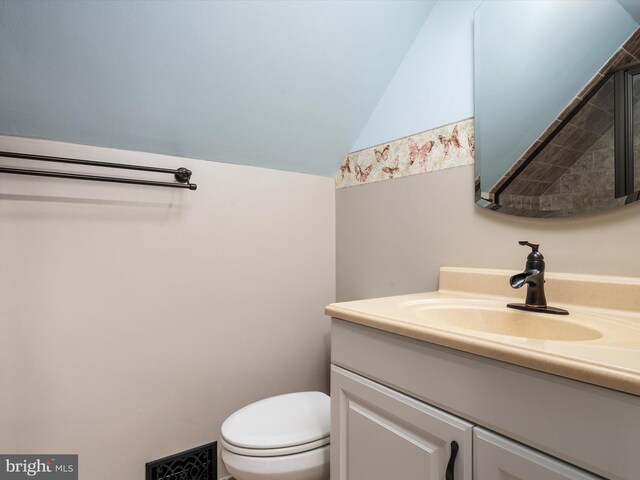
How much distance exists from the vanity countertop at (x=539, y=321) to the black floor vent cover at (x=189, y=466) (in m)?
0.96

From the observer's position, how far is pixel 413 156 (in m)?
1.41

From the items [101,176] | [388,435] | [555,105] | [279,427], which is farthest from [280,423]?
[555,105]

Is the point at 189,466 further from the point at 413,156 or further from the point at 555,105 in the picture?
the point at 555,105

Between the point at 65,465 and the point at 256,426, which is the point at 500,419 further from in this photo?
the point at 65,465

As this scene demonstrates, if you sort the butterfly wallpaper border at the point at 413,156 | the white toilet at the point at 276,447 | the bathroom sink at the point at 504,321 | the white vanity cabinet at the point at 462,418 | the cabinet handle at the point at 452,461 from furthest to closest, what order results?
the butterfly wallpaper border at the point at 413,156, the white toilet at the point at 276,447, the bathroom sink at the point at 504,321, the cabinet handle at the point at 452,461, the white vanity cabinet at the point at 462,418

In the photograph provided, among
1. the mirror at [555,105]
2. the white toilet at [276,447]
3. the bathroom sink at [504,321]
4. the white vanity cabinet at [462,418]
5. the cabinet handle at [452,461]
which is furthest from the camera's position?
the white toilet at [276,447]

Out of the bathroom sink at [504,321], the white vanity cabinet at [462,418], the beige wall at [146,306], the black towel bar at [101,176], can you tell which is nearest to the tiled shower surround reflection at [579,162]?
the bathroom sink at [504,321]

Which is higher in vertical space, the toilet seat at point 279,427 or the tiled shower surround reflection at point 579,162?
the tiled shower surround reflection at point 579,162

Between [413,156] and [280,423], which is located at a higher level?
[413,156]

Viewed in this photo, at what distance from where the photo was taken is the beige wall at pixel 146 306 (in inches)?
44.1

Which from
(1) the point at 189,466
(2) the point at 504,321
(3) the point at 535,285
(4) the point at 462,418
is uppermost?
(3) the point at 535,285

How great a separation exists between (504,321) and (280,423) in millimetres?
777

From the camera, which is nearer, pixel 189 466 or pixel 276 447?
pixel 276 447

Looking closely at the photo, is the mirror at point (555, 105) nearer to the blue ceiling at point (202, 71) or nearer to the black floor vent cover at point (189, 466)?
the blue ceiling at point (202, 71)
